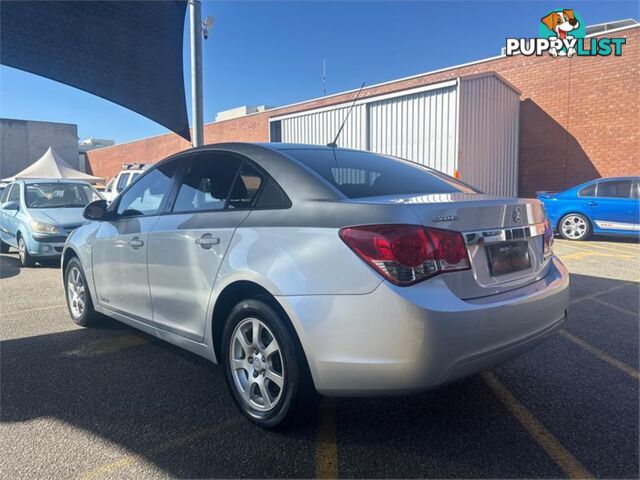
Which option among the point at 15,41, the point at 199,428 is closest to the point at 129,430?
the point at 199,428

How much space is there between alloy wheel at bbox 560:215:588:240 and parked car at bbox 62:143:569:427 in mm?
9046

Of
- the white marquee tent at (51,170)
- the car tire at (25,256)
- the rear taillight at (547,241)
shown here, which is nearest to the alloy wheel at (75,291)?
the rear taillight at (547,241)

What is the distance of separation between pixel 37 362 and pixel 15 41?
14.1 ft

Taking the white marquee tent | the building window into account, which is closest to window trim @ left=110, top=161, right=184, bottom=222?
the building window

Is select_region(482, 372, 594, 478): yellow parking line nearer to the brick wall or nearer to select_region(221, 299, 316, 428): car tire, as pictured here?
select_region(221, 299, 316, 428): car tire

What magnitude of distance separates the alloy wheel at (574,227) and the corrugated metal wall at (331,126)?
20.4 feet

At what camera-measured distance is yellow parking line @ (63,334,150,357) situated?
3.87 metres

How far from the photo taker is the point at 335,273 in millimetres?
2191

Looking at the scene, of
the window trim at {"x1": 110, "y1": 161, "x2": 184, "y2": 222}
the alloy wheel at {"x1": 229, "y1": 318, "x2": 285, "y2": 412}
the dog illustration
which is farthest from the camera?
the dog illustration

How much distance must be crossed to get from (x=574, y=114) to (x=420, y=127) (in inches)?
197

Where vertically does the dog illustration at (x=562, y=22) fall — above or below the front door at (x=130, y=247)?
above

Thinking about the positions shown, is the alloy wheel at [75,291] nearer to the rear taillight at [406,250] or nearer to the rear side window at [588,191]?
the rear taillight at [406,250]

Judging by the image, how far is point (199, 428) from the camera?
A: 264 centimetres

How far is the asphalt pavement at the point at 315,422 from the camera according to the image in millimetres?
2277
